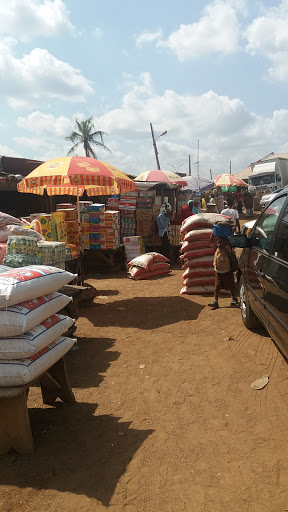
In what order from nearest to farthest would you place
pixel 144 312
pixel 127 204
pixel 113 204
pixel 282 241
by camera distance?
1. pixel 282 241
2. pixel 144 312
3. pixel 113 204
4. pixel 127 204

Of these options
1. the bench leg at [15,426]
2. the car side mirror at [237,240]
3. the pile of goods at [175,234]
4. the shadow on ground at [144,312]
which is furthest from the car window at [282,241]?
the pile of goods at [175,234]

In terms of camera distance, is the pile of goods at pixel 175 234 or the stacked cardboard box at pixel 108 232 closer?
the stacked cardboard box at pixel 108 232

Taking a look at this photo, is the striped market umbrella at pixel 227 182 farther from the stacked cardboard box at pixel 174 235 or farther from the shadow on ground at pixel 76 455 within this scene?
the shadow on ground at pixel 76 455

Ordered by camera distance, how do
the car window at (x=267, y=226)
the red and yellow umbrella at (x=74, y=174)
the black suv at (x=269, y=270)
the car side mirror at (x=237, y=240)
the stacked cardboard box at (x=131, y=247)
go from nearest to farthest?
the black suv at (x=269, y=270)
the car window at (x=267, y=226)
the car side mirror at (x=237, y=240)
the red and yellow umbrella at (x=74, y=174)
the stacked cardboard box at (x=131, y=247)

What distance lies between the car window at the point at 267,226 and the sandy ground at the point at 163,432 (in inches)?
53.8

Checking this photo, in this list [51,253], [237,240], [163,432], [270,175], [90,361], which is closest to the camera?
[163,432]

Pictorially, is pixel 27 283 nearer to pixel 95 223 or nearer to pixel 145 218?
pixel 95 223

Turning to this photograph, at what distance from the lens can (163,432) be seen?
3.18 meters

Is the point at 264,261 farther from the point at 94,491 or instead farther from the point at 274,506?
the point at 94,491

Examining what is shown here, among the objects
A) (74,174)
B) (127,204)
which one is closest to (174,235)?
(127,204)

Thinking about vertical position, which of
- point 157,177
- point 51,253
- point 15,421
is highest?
point 157,177

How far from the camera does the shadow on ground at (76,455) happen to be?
2.56 meters

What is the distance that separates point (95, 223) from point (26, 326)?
28.0 ft

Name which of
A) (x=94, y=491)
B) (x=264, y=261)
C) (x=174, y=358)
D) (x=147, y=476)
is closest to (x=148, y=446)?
(x=147, y=476)
